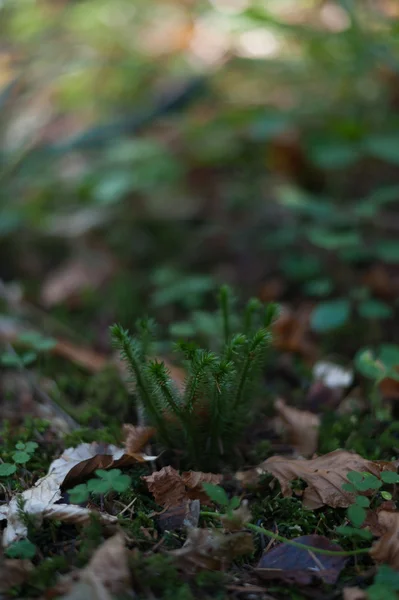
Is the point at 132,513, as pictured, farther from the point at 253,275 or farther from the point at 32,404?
the point at 253,275

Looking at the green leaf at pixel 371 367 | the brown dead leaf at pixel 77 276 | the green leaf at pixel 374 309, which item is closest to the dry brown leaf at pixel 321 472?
the green leaf at pixel 371 367

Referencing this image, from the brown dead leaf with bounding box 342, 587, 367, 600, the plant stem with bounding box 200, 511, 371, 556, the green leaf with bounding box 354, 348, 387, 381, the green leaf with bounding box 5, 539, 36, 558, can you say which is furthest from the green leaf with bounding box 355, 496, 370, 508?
the green leaf with bounding box 5, 539, 36, 558

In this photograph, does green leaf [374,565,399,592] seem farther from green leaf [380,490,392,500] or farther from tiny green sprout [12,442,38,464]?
tiny green sprout [12,442,38,464]

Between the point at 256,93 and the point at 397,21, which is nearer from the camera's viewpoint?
the point at 397,21

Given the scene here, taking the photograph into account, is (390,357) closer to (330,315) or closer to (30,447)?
(330,315)

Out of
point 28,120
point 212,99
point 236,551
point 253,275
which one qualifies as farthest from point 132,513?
point 212,99
